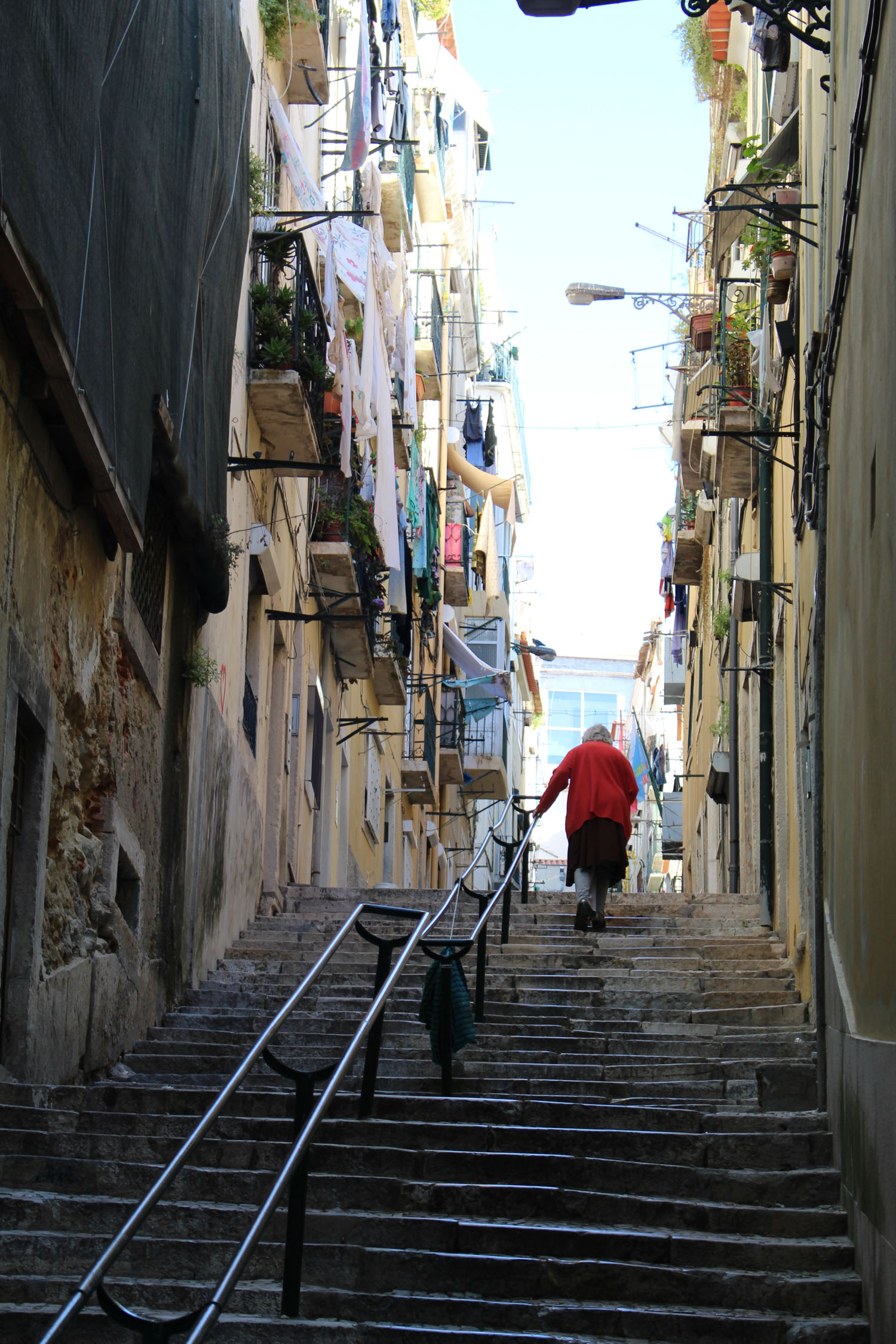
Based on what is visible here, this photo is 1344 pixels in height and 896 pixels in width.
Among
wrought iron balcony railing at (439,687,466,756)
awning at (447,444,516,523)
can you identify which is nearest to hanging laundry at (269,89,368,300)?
wrought iron balcony railing at (439,687,466,756)

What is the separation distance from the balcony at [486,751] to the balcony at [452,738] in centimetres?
41

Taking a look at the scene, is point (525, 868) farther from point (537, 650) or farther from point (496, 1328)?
point (537, 650)

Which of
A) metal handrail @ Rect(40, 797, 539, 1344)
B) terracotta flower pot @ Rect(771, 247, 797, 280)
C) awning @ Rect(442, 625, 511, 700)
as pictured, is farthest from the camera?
awning @ Rect(442, 625, 511, 700)

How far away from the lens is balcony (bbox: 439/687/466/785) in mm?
30406

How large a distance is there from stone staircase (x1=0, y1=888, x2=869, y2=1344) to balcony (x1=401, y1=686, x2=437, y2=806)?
17.8 meters

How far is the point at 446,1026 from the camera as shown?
7.79 meters

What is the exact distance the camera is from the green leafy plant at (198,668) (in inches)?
447

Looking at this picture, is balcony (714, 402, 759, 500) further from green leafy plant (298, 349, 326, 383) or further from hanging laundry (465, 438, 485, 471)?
hanging laundry (465, 438, 485, 471)

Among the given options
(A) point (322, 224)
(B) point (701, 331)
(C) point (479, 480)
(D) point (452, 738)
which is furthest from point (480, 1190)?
(C) point (479, 480)

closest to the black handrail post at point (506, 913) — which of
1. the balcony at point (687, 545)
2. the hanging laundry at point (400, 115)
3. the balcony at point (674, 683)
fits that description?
the balcony at point (687, 545)

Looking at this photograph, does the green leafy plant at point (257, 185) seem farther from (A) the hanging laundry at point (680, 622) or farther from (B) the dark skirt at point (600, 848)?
(A) the hanging laundry at point (680, 622)

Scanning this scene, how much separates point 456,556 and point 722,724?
12.7m

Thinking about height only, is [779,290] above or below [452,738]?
above

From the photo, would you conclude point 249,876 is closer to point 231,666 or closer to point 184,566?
point 231,666
